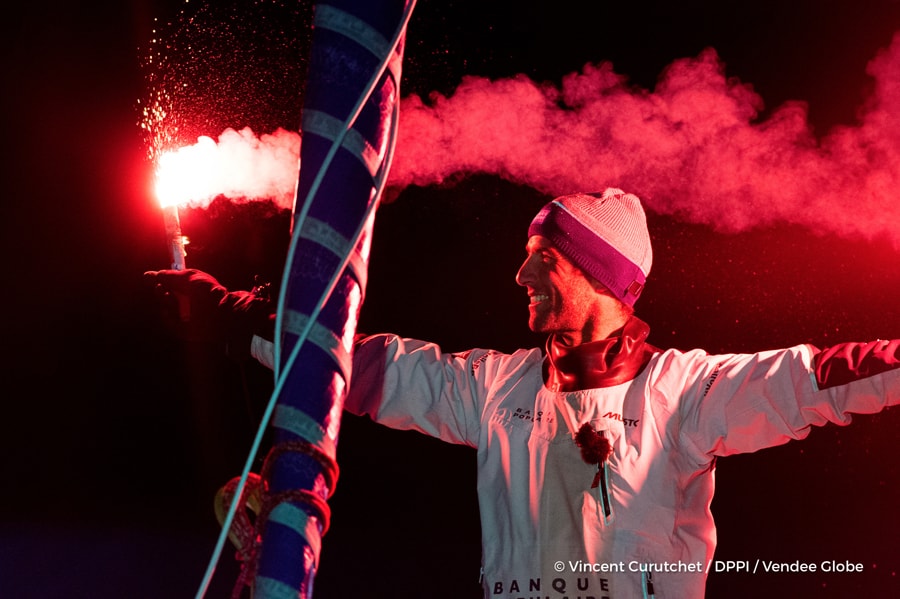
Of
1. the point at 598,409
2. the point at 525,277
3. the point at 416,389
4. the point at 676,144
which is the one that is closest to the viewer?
the point at 598,409

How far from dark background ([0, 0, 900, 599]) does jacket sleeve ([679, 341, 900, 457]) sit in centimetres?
118

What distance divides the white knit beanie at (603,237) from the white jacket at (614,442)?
0.31 m

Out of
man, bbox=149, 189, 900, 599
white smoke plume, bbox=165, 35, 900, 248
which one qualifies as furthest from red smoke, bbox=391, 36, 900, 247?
man, bbox=149, 189, 900, 599

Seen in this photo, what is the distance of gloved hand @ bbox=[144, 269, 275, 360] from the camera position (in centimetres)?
221

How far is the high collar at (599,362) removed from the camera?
2367 mm

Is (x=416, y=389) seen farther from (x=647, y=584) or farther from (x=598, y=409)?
(x=647, y=584)

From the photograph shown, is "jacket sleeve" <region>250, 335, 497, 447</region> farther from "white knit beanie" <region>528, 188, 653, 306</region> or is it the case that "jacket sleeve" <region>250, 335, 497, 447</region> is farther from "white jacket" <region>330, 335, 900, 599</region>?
"white knit beanie" <region>528, 188, 653, 306</region>

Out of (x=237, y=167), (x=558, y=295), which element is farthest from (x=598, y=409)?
(x=237, y=167)

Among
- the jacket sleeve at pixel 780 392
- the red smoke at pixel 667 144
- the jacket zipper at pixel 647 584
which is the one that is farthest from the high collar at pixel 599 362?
the red smoke at pixel 667 144

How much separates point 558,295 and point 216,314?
3.36 ft

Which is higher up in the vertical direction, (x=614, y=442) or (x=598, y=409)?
(x=598, y=409)

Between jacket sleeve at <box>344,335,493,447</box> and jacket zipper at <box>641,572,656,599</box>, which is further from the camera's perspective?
jacket sleeve at <box>344,335,493,447</box>

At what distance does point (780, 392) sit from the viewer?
81.6 inches

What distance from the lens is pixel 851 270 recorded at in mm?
3146
